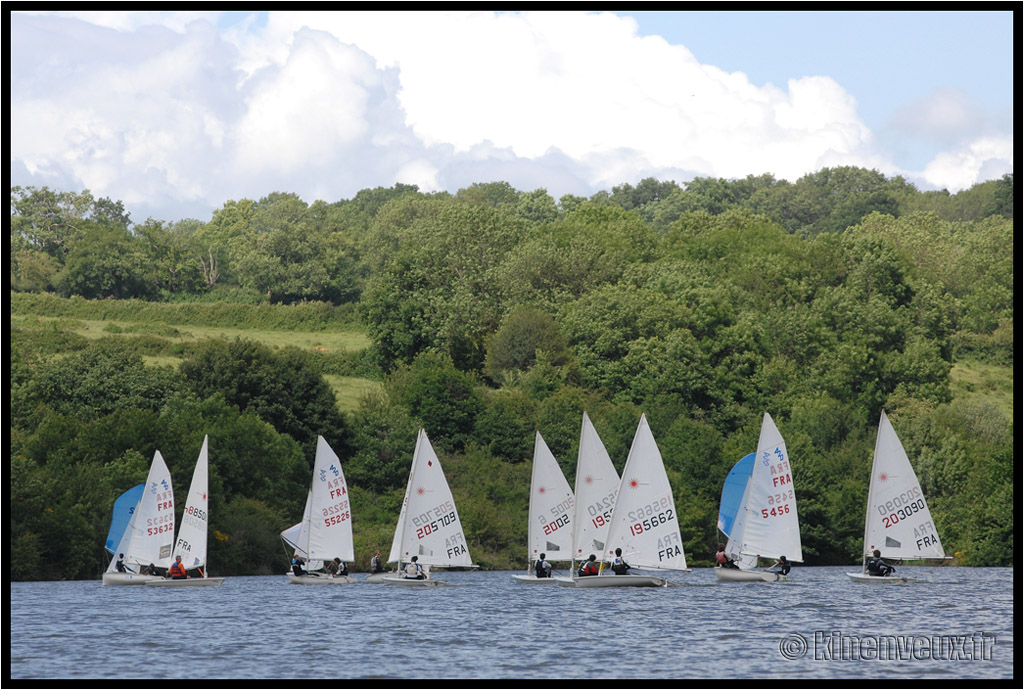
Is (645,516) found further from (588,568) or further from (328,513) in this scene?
(328,513)

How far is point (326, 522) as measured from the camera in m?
61.2

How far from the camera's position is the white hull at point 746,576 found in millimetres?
59031

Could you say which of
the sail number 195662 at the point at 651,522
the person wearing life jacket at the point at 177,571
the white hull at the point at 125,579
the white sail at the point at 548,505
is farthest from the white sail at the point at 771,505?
the white hull at the point at 125,579

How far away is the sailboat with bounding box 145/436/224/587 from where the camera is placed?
58.3m

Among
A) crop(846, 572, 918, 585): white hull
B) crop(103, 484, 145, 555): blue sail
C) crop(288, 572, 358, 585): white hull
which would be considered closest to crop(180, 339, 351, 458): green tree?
crop(288, 572, 358, 585): white hull

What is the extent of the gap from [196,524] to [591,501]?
666 inches

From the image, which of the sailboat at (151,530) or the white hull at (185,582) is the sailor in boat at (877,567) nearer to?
the white hull at (185,582)

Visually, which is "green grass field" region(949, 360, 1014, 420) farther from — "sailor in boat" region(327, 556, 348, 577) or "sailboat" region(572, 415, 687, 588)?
"sailor in boat" region(327, 556, 348, 577)

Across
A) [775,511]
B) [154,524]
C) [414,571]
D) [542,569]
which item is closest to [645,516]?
[775,511]

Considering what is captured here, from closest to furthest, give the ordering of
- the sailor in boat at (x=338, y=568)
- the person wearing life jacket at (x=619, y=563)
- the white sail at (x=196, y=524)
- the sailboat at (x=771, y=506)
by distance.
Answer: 1. the person wearing life jacket at (x=619, y=563)
2. the sailboat at (x=771, y=506)
3. the white sail at (x=196, y=524)
4. the sailor in boat at (x=338, y=568)

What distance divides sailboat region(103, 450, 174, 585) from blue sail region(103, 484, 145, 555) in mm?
897

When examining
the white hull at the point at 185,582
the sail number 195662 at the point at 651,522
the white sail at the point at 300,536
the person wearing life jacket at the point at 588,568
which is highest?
the sail number 195662 at the point at 651,522

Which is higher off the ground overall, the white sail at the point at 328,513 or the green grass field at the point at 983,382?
the green grass field at the point at 983,382

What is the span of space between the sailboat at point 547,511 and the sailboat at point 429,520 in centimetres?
341
